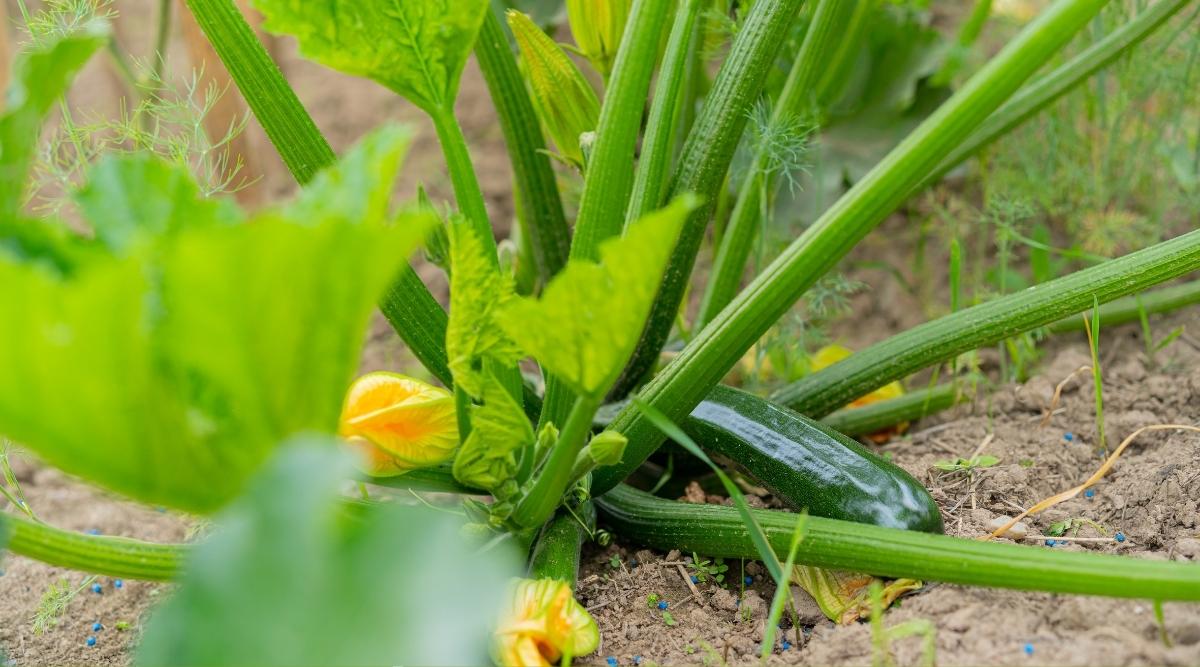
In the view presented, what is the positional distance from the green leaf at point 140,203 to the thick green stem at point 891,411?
113cm

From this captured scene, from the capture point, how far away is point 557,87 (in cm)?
158

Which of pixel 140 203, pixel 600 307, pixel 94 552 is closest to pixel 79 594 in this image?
pixel 94 552

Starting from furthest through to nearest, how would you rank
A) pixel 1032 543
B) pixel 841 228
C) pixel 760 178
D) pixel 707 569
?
pixel 760 178 → pixel 707 569 → pixel 1032 543 → pixel 841 228

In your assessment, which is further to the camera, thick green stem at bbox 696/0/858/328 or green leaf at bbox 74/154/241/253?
thick green stem at bbox 696/0/858/328

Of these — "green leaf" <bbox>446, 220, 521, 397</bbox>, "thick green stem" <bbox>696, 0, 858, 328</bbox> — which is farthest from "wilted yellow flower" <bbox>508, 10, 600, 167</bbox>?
"green leaf" <bbox>446, 220, 521, 397</bbox>

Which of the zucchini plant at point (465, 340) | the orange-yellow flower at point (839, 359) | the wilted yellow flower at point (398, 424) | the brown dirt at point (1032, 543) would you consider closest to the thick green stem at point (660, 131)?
the zucchini plant at point (465, 340)

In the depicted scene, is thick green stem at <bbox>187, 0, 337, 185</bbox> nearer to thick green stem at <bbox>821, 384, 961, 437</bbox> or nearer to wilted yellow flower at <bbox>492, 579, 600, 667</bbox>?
wilted yellow flower at <bbox>492, 579, 600, 667</bbox>

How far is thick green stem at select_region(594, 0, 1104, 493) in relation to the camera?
1.09 meters

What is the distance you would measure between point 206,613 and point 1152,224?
206cm

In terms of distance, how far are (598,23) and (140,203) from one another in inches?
33.0

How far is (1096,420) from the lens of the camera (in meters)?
1.70

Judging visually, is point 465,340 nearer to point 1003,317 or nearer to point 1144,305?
point 1003,317

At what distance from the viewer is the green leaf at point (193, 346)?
0.75 metres

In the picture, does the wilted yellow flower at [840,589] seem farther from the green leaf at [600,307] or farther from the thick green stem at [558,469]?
the green leaf at [600,307]
